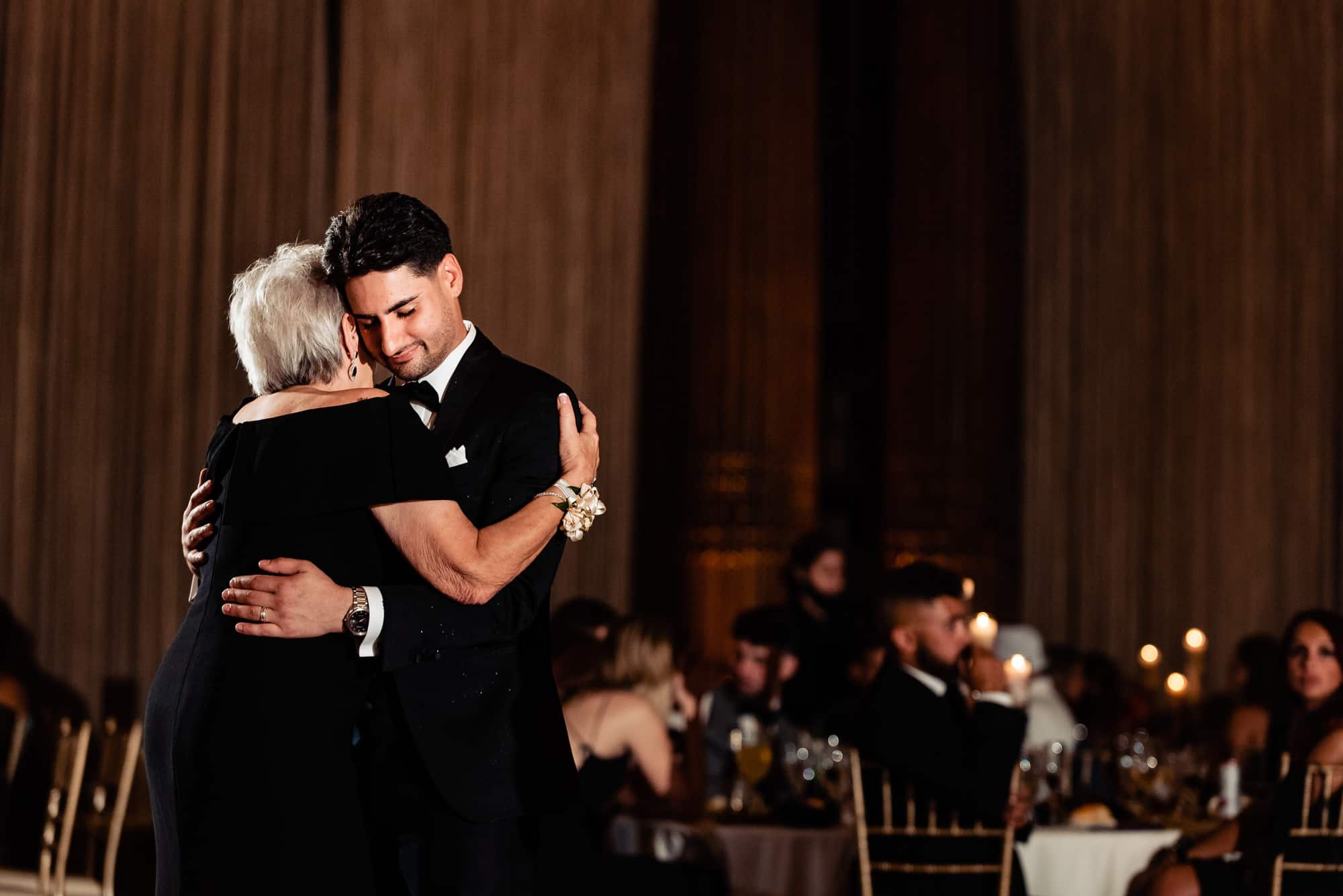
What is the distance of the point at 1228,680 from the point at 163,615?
5482mm

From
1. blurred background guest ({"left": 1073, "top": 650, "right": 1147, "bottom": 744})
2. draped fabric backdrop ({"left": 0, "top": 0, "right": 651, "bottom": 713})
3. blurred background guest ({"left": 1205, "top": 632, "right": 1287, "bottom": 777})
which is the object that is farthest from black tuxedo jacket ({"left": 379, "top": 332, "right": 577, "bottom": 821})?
draped fabric backdrop ({"left": 0, "top": 0, "right": 651, "bottom": 713})

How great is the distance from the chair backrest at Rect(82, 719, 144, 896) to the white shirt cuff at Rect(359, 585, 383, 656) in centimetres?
162

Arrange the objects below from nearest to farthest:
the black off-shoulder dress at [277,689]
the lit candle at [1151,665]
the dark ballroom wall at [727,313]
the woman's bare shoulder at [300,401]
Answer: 1. the black off-shoulder dress at [277,689]
2. the woman's bare shoulder at [300,401]
3. the lit candle at [1151,665]
4. the dark ballroom wall at [727,313]

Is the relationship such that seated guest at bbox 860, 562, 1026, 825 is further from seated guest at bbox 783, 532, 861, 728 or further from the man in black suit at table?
seated guest at bbox 783, 532, 861, 728

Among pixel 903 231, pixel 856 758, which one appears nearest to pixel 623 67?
pixel 903 231

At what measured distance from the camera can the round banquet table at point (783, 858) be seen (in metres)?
4.29

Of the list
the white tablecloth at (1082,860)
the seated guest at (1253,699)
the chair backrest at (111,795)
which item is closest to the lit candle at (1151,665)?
the seated guest at (1253,699)

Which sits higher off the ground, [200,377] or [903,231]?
[903,231]

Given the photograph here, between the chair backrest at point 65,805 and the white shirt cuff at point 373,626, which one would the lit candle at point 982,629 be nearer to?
the chair backrest at point 65,805

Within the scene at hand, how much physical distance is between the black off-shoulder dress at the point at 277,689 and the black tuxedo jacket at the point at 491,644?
0.09 metres

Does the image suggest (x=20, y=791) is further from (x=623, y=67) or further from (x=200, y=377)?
(x=623, y=67)

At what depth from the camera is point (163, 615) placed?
7.36m

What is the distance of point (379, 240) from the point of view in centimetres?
228

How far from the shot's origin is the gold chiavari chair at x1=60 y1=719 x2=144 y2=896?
13.9ft
